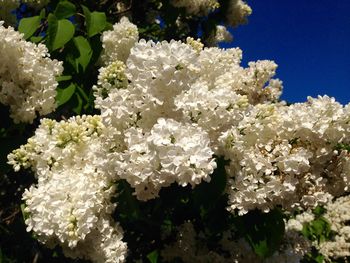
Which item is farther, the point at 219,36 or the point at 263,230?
the point at 219,36

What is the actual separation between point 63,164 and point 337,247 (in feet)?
15.7

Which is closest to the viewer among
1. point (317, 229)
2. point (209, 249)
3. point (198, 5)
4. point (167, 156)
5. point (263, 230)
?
point (167, 156)

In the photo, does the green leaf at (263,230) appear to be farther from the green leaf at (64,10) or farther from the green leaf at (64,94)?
the green leaf at (64,10)

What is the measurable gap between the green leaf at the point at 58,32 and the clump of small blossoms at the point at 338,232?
427 cm

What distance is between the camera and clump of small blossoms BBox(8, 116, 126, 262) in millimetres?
2010

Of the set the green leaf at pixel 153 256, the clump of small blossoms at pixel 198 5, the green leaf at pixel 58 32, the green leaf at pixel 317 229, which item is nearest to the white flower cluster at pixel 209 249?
the green leaf at pixel 153 256

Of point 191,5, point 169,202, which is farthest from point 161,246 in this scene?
point 191,5

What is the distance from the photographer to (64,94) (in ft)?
9.71

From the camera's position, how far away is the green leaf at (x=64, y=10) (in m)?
3.21

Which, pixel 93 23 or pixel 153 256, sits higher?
pixel 93 23

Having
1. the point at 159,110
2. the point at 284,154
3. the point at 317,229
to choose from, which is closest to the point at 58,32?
the point at 159,110

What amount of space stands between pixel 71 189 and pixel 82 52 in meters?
1.32

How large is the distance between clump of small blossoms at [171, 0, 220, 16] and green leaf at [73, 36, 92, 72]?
69.6 inches

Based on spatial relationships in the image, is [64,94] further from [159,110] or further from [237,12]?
[237,12]
